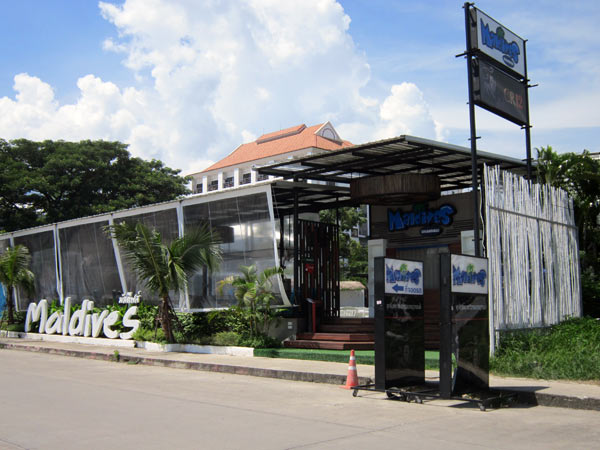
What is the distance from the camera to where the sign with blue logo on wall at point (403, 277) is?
10.0m

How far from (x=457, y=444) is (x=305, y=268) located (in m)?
12.6

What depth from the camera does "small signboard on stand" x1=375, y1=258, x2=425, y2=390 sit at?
9969 mm

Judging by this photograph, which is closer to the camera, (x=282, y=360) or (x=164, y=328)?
(x=282, y=360)

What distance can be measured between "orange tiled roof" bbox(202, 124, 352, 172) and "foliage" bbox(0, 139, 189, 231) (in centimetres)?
3783

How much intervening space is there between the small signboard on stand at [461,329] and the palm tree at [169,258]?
34.2 feet

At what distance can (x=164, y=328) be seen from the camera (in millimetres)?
18875

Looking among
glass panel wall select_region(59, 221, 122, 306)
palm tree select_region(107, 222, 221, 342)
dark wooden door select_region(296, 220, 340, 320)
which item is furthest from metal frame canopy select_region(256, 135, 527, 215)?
glass panel wall select_region(59, 221, 122, 306)

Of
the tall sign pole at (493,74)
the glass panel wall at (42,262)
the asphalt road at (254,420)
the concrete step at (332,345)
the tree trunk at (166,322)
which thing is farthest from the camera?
the glass panel wall at (42,262)

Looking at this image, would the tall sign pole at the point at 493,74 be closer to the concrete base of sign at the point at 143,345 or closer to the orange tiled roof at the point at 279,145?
the concrete base of sign at the point at 143,345

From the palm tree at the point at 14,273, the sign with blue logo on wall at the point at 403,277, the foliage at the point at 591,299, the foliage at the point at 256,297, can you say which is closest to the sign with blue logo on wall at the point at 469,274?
the sign with blue logo on wall at the point at 403,277

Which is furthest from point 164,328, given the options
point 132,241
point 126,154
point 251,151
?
point 251,151

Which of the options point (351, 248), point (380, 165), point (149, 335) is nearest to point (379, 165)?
point (380, 165)

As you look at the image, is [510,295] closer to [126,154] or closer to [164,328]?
[164,328]

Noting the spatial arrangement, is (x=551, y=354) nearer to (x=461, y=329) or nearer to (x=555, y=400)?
(x=555, y=400)
